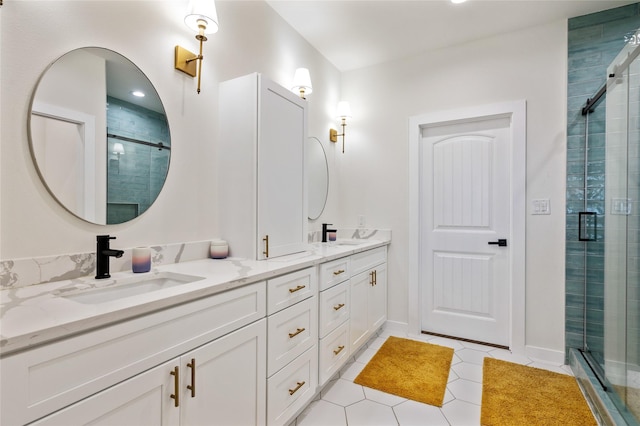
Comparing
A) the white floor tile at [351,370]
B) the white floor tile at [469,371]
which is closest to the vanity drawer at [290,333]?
the white floor tile at [351,370]

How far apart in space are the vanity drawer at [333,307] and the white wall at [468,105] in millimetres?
1055

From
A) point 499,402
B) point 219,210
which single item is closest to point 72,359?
point 219,210

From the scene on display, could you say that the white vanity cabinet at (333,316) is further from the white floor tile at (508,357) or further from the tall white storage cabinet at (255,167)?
the white floor tile at (508,357)

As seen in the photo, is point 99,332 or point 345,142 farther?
point 345,142

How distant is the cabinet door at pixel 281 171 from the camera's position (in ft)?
5.92

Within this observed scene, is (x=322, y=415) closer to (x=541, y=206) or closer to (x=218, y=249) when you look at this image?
(x=218, y=249)

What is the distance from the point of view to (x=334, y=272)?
203 centimetres

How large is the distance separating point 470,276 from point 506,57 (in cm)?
190

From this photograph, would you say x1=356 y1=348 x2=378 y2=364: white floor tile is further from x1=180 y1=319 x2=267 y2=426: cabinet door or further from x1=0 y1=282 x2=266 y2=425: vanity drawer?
x1=0 y1=282 x2=266 y2=425: vanity drawer

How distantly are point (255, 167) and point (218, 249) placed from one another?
0.51 meters

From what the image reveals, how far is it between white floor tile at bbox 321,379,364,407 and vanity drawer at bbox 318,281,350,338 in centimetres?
41

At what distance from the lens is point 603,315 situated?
216 cm

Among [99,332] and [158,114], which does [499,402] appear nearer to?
[99,332]

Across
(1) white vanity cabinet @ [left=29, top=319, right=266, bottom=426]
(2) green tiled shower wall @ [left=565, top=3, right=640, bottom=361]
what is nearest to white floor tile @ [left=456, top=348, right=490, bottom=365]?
(2) green tiled shower wall @ [left=565, top=3, right=640, bottom=361]
